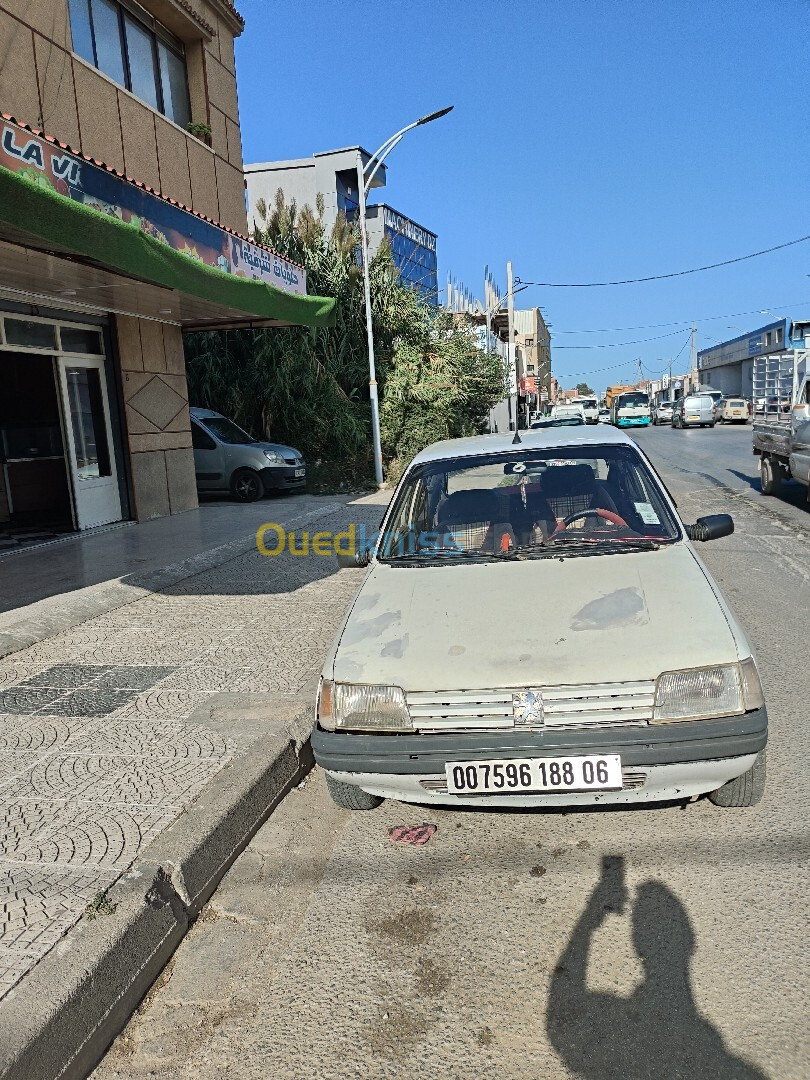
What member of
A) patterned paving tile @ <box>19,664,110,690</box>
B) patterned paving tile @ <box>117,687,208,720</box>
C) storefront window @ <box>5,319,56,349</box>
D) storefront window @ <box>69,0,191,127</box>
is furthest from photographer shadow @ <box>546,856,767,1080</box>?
storefront window @ <box>69,0,191,127</box>

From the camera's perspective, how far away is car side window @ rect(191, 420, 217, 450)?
15087 mm

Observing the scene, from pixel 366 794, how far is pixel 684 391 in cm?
6364

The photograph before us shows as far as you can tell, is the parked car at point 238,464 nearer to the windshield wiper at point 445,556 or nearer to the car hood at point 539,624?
the windshield wiper at point 445,556

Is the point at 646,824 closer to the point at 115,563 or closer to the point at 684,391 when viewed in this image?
the point at 115,563

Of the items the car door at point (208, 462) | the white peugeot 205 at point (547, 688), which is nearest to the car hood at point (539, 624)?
the white peugeot 205 at point (547, 688)

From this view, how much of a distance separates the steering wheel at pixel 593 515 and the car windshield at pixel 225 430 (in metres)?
11.7

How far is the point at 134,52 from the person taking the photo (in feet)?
36.7

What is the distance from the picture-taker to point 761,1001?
2.30 metres

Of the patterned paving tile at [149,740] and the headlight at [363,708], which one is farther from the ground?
the headlight at [363,708]

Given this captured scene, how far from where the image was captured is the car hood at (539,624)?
291cm

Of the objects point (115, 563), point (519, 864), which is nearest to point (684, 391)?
point (115, 563)

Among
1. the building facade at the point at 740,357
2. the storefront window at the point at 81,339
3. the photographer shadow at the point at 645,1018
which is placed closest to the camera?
the photographer shadow at the point at 645,1018

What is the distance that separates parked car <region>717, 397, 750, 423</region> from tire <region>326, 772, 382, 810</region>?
45803 millimetres

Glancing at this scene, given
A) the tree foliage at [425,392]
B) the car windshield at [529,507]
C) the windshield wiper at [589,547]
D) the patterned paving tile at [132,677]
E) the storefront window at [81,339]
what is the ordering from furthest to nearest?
the tree foliage at [425,392] → the storefront window at [81,339] → the patterned paving tile at [132,677] → the car windshield at [529,507] → the windshield wiper at [589,547]
